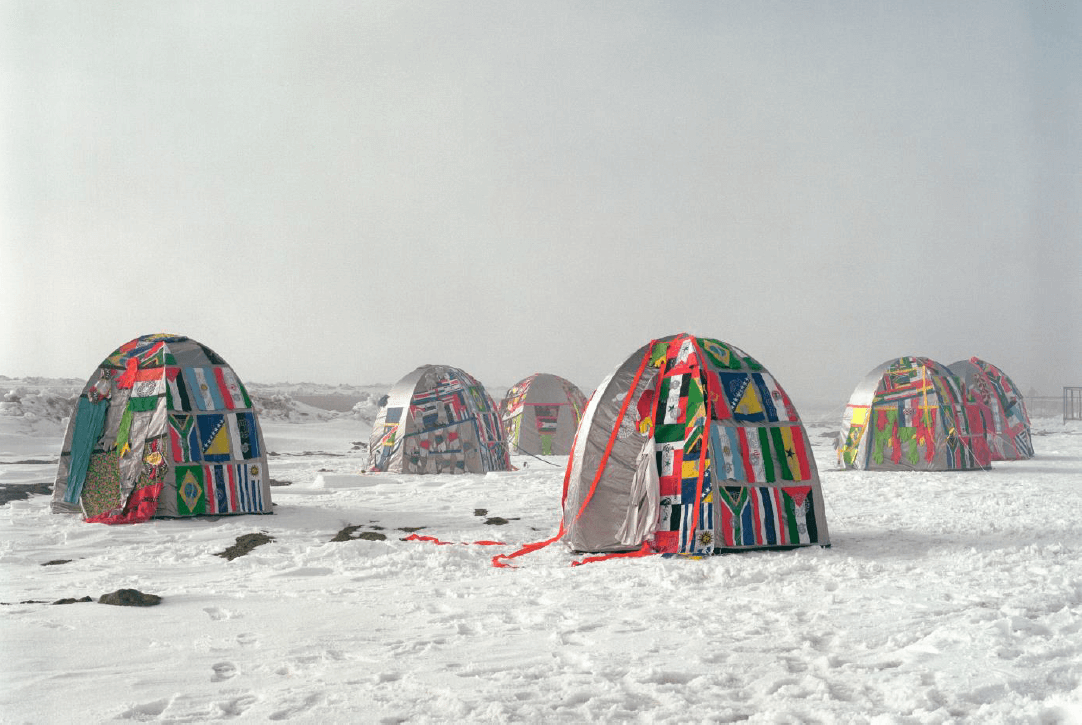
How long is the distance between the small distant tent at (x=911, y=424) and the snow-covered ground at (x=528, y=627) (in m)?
8.01

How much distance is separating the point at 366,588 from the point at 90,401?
264 inches

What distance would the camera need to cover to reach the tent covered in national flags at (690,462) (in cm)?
881

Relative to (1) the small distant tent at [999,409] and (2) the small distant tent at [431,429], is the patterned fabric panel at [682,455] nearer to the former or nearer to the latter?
(2) the small distant tent at [431,429]

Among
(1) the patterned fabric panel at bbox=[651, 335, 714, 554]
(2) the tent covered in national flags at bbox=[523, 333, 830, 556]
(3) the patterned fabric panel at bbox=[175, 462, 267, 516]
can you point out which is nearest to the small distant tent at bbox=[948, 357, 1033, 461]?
(2) the tent covered in national flags at bbox=[523, 333, 830, 556]

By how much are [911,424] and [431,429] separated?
10540mm

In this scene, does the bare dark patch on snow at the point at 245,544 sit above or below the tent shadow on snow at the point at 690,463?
below

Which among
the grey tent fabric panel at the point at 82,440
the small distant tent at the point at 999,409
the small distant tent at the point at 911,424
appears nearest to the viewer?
the grey tent fabric panel at the point at 82,440

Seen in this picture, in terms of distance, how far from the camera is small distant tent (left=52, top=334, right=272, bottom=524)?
1120 centimetres

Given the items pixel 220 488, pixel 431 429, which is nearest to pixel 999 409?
pixel 431 429

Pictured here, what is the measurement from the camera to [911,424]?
62.7 feet

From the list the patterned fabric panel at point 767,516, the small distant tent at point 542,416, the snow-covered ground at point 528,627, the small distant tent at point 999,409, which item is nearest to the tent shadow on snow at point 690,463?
the patterned fabric panel at point 767,516

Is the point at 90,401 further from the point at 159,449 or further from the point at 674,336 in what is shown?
the point at 674,336

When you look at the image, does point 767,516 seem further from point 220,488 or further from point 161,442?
point 161,442

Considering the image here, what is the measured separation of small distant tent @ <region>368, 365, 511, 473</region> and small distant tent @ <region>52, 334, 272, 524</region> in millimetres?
6580
